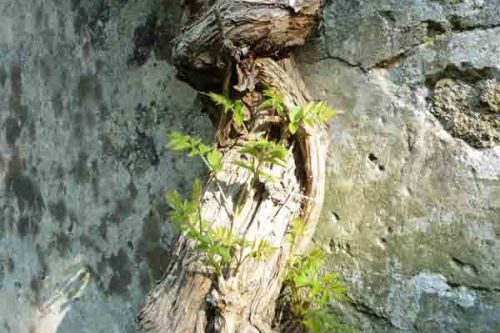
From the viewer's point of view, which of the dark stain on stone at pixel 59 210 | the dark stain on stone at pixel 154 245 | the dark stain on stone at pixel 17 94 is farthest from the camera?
the dark stain on stone at pixel 17 94

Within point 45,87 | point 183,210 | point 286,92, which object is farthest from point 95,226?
point 286,92

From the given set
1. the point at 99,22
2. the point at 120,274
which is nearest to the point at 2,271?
the point at 120,274

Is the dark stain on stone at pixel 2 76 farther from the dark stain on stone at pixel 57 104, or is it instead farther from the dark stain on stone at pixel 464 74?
the dark stain on stone at pixel 464 74

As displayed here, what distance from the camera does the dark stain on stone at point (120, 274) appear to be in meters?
1.59

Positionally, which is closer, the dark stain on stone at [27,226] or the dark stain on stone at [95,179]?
the dark stain on stone at [95,179]

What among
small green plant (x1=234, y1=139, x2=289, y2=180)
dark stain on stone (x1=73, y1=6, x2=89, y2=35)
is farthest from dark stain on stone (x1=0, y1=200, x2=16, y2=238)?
small green plant (x1=234, y1=139, x2=289, y2=180)

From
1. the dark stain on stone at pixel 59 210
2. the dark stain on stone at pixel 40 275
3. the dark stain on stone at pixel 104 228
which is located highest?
the dark stain on stone at pixel 104 228

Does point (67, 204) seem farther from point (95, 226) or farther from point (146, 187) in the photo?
point (146, 187)

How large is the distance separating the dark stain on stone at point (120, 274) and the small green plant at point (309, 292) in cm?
46

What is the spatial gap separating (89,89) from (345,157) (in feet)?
2.32

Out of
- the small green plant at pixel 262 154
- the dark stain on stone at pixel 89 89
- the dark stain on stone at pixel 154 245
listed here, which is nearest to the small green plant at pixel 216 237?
the small green plant at pixel 262 154

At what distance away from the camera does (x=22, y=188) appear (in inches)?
74.9

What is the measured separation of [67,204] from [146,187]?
292mm

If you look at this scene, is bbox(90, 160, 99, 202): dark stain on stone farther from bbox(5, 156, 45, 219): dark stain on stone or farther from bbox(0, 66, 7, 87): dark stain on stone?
bbox(0, 66, 7, 87): dark stain on stone
